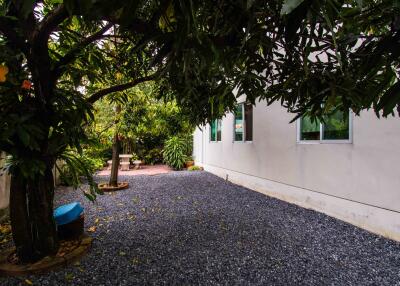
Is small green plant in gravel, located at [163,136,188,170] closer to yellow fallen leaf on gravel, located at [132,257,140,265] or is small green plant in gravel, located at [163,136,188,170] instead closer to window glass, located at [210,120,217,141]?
window glass, located at [210,120,217,141]

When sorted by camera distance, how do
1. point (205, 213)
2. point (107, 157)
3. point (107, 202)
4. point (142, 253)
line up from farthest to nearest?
1. point (107, 157)
2. point (107, 202)
3. point (205, 213)
4. point (142, 253)

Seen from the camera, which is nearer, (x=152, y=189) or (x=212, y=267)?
(x=212, y=267)

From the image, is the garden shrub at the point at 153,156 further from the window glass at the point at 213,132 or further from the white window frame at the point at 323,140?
the white window frame at the point at 323,140

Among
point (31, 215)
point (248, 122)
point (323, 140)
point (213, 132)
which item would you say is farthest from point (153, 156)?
point (31, 215)

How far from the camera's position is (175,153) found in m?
11.3

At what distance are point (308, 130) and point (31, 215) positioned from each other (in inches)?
168

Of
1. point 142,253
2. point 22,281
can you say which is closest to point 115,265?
point 142,253

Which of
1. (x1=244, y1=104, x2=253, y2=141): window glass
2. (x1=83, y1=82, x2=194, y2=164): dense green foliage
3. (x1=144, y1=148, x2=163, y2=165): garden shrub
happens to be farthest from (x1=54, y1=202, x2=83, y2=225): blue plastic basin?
(x1=144, y1=148, x2=163, y2=165): garden shrub

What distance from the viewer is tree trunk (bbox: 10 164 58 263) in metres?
Result: 2.33

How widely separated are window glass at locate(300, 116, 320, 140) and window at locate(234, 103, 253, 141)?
5.89 ft

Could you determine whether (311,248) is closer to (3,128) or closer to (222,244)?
(222,244)

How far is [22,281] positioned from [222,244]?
1992 mm

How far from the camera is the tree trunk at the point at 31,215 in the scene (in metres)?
2.33

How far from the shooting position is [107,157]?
12875 millimetres
